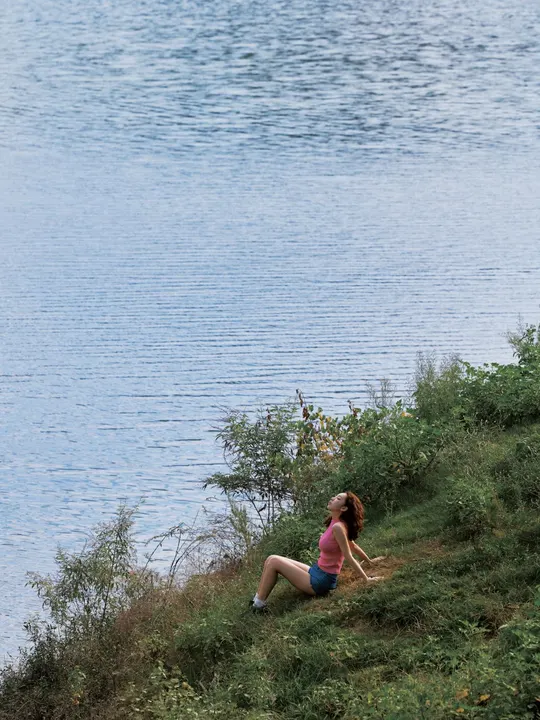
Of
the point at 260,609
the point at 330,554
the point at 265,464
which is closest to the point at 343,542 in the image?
the point at 330,554

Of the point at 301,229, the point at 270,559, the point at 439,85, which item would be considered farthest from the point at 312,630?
the point at 439,85

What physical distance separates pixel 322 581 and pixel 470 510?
1.72m

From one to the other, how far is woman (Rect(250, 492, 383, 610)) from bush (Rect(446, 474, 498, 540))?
0.92 m

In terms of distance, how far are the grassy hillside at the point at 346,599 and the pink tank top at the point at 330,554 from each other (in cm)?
27

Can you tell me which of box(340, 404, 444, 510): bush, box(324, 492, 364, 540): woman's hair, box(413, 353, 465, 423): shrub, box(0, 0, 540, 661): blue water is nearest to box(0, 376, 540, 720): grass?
box(340, 404, 444, 510): bush

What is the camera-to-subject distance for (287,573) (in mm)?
11789

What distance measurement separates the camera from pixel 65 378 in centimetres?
2191

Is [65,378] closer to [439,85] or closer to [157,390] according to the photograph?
[157,390]

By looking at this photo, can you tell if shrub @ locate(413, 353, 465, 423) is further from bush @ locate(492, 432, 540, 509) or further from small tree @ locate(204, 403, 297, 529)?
small tree @ locate(204, 403, 297, 529)

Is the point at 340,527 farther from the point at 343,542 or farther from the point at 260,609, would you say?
the point at 260,609

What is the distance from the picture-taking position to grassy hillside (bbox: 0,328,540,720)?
980 centimetres

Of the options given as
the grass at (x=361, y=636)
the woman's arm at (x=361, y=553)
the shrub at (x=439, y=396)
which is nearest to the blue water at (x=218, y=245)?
the grass at (x=361, y=636)

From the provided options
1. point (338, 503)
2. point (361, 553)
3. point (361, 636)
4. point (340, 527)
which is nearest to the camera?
point (361, 636)

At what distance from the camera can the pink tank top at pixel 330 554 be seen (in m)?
11.5
